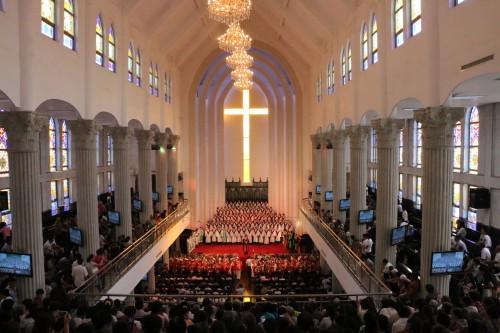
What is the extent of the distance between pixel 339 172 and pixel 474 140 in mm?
6365

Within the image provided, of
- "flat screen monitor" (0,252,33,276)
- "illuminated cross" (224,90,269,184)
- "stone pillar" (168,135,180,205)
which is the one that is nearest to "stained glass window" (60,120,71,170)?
"stone pillar" (168,135,180,205)

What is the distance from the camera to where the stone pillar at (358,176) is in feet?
54.2

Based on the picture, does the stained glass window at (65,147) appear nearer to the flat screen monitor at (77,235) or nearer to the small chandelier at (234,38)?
the flat screen monitor at (77,235)

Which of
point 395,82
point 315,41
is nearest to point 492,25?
point 395,82

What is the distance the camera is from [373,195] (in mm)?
27297

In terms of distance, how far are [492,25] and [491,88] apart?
3.14 m


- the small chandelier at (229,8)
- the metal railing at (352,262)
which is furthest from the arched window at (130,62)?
the metal railing at (352,262)

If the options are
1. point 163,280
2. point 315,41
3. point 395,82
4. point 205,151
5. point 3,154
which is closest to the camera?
point 395,82

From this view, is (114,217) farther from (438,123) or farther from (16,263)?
(438,123)

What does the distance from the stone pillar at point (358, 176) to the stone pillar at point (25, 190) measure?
1188cm

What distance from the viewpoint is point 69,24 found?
12.0m

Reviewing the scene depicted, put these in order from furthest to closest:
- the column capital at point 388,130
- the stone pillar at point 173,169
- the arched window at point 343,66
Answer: the stone pillar at point 173,169 < the arched window at point 343,66 < the column capital at point 388,130

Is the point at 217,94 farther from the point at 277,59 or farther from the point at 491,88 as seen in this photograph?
the point at 491,88

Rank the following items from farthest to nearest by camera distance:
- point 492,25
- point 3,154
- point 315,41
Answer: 1. point 315,41
2. point 3,154
3. point 492,25
